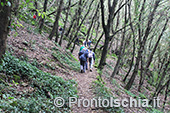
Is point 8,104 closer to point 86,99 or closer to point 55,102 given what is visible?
point 55,102

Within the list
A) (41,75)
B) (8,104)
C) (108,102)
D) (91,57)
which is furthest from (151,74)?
(8,104)

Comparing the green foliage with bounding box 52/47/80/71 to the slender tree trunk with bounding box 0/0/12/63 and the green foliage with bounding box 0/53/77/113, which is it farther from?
the slender tree trunk with bounding box 0/0/12/63

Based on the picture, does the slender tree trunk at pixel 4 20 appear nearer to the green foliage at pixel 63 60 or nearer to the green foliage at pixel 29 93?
the green foliage at pixel 29 93

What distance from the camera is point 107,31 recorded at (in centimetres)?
983

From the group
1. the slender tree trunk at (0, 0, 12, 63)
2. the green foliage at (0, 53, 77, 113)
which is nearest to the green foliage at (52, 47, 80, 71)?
the green foliage at (0, 53, 77, 113)

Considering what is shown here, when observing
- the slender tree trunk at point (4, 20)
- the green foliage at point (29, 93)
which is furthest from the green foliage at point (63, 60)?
the slender tree trunk at point (4, 20)

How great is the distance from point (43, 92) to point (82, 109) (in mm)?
1677

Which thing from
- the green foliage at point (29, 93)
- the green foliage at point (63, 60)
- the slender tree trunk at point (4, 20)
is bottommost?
the green foliage at point (29, 93)

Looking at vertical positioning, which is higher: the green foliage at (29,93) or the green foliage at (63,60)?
the green foliage at (63,60)

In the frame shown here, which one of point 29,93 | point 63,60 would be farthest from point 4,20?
point 63,60

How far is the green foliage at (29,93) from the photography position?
3.77m

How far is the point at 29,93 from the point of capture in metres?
4.77

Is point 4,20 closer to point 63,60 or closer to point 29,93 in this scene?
point 29,93

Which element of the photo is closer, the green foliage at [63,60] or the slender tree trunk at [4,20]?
the slender tree trunk at [4,20]
